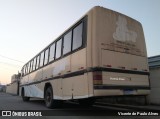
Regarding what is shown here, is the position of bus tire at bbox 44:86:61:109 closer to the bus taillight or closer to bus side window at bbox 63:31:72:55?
bus side window at bbox 63:31:72:55

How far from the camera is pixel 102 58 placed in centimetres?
739

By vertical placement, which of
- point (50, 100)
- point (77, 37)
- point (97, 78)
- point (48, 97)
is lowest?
point (50, 100)

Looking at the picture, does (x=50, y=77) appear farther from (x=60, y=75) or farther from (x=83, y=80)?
(x=83, y=80)

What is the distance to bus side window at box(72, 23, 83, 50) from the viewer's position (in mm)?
8213

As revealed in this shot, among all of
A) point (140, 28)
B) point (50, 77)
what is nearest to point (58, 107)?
point (50, 77)

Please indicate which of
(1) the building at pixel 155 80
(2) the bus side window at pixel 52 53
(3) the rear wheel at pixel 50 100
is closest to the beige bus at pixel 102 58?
(3) the rear wheel at pixel 50 100

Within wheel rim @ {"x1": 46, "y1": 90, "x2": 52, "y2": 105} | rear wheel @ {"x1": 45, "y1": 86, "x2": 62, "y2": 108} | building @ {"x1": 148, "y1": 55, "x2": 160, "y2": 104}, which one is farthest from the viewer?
building @ {"x1": 148, "y1": 55, "x2": 160, "y2": 104}

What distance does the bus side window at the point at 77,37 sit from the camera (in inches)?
323

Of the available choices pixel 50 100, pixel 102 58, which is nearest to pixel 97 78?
pixel 102 58

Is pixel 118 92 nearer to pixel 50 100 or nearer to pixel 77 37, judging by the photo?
pixel 77 37

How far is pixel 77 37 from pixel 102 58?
155cm

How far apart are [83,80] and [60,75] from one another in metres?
2.42

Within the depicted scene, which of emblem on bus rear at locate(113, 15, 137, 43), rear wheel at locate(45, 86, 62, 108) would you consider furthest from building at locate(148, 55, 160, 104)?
rear wheel at locate(45, 86, 62, 108)

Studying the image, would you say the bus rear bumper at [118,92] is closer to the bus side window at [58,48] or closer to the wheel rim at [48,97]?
the bus side window at [58,48]
